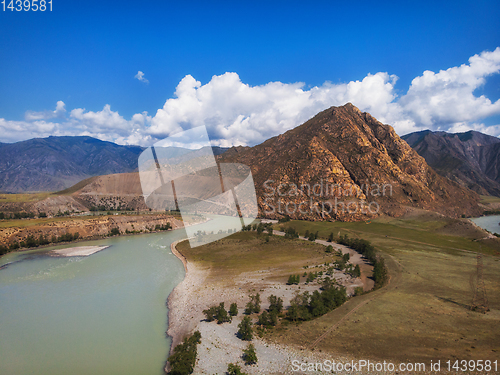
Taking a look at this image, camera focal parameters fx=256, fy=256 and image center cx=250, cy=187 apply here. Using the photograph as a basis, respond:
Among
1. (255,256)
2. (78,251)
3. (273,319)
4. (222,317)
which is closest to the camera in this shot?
(273,319)

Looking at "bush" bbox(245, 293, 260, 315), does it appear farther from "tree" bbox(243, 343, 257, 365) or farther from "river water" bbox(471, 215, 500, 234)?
"river water" bbox(471, 215, 500, 234)

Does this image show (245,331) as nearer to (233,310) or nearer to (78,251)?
(233,310)

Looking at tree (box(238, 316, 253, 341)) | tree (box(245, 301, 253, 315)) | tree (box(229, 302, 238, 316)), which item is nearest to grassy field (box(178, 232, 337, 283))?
tree (box(229, 302, 238, 316))

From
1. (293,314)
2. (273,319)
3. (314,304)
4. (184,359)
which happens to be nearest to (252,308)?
(273,319)

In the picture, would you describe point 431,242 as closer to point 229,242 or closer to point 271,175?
point 229,242

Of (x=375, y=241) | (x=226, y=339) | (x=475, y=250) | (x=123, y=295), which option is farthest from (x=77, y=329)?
(x=475, y=250)

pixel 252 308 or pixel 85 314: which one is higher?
pixel 252 308
